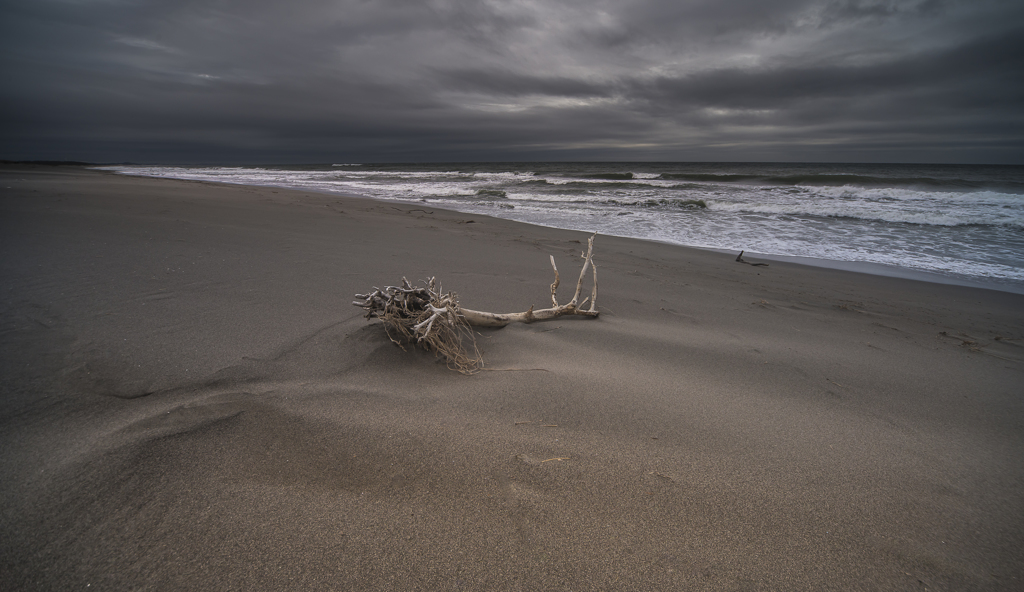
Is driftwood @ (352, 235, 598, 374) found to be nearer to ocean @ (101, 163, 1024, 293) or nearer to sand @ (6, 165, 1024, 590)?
sand @ (6, 165, 1024, 590)

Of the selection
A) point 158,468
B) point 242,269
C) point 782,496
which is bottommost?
point 782,496

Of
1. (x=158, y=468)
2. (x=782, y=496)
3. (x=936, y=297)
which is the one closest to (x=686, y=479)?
(x=782, y=496)

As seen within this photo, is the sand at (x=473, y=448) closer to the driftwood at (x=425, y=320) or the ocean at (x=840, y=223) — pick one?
the driftwood at (x=425, y=320)

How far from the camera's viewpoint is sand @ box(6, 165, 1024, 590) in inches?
49.0

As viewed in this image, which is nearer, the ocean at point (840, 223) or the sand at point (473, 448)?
the sand at point (473, 448)

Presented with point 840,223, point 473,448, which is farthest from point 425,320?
point 840,223

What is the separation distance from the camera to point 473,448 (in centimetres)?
176

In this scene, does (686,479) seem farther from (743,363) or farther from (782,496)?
(743,363)

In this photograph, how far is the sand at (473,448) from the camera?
124 cm

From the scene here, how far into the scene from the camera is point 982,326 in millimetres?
4191

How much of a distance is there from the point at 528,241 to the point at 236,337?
564 centimetres

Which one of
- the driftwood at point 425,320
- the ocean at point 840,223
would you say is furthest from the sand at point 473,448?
the ocean at point 840,223

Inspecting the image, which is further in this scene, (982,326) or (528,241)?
(528,241)

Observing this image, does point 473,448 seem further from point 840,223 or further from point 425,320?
point 840,223
